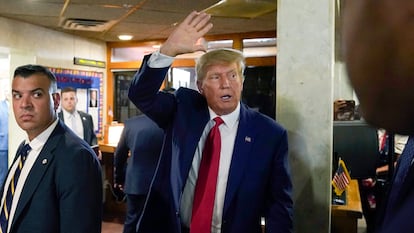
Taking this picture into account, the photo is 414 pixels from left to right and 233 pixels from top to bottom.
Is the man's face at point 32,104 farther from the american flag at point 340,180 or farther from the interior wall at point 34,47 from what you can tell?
the interior wall at point 34,47

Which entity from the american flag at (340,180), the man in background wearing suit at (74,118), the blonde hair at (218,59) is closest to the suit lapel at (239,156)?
the blonde hair at (218,59)

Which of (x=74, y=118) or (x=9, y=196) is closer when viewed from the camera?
(x=9, y=196)

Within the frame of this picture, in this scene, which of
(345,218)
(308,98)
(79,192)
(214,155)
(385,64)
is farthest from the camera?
(345,218)

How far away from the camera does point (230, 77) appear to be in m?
1.71

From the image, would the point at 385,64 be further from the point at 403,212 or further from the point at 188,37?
the point at 188,37

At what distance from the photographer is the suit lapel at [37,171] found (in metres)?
1.54

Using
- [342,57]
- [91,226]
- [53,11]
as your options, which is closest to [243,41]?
[53,11]

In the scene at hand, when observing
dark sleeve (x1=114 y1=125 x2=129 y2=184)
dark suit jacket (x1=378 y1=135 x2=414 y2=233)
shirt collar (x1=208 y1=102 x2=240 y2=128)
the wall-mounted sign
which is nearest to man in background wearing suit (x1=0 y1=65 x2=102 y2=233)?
shirt collar (x1=208 y1=102 x2=240 y2=128)

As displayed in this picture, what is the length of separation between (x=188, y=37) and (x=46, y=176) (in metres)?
0.73

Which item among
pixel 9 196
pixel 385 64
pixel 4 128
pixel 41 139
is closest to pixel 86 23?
pixel 4 128

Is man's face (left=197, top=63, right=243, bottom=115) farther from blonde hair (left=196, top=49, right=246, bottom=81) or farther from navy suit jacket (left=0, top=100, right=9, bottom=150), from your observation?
navy suit jacket (left=0, top=100, right=9, bottom=150)

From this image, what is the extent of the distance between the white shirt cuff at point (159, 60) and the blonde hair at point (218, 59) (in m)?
0.21

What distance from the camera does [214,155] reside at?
1.66 metres

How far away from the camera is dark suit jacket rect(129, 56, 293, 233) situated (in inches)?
64.1
